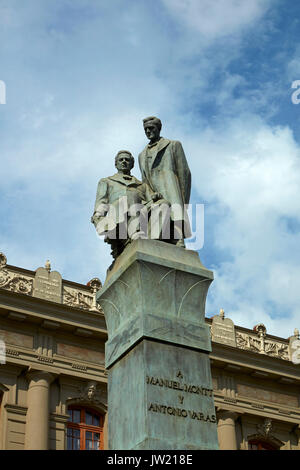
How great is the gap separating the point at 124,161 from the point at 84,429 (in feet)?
Answer: 57.7

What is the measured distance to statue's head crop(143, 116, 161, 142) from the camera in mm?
11406

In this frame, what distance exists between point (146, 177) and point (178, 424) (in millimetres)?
3796

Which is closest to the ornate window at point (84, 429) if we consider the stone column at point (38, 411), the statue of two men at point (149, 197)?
the stone column at point (38, 411)

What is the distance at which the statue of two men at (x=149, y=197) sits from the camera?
10500 millimetres

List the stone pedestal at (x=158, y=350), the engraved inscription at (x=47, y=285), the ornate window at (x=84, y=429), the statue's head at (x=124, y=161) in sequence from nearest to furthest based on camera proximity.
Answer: the stone pedestal at (x=158, y=350) < the statue's head at (x=124, y=161) < the ornate window at (x=84, y=429) < the engraved inscription at (x=47, y=285)

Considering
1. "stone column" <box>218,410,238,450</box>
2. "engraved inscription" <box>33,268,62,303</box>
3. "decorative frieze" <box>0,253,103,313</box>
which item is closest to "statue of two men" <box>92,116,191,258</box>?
"decorative frieze" <box>0,253,103,313</box>

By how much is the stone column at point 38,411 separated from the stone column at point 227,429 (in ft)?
23.1

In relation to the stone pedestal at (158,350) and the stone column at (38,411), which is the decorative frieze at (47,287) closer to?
the stone column at (38,411)

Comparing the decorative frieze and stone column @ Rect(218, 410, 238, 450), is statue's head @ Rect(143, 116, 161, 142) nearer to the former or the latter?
the decorative frieze

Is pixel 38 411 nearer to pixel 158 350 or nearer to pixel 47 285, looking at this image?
pixel 47 285

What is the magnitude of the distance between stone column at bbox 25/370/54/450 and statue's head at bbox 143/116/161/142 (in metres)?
16.0

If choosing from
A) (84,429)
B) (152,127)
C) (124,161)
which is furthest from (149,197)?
(84,429)

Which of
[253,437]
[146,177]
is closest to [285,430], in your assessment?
[253,437]

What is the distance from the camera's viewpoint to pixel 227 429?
97.6 feet
